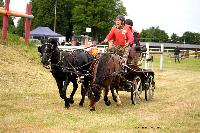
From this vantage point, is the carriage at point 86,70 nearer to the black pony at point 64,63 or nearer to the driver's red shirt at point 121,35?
the black pony at point 64,63

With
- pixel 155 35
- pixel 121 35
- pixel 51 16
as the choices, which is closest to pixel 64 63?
pixel 121 35

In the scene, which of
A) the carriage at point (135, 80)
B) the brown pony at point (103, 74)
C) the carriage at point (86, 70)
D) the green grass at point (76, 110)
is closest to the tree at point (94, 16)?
the green grass at point (76, 110)

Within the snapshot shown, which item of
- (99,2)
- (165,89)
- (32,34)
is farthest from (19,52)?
(99,2)

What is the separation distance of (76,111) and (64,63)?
4.88ft

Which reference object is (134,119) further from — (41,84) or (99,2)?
(99,2)

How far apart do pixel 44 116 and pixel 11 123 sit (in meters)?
1.23

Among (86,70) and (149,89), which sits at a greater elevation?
(86,70)

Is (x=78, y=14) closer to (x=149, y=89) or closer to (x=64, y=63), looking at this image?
(x=149, y=89)

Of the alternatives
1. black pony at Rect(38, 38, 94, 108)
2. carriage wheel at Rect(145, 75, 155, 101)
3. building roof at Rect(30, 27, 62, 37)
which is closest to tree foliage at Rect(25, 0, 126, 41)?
building roof at Rect(30, 27, 62, 37)

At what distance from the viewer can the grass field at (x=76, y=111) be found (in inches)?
405

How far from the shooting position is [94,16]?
287ft

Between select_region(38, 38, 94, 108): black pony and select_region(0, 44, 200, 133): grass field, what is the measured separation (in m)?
0.74

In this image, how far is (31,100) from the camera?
14469 millimetres

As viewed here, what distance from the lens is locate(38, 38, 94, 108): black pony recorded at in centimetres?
1285
